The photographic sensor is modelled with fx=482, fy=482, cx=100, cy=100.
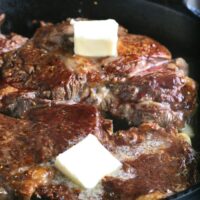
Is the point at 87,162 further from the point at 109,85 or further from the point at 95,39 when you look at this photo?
the point at 95,39

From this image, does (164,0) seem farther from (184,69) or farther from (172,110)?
(172,110)

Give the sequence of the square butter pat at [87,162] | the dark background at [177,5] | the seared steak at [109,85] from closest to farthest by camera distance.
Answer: the square butter pat at [87,162] → the seared steak at [109,85] → the dark background at [177,5]

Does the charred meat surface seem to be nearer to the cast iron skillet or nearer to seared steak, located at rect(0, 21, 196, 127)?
seared steak, located at rect(0, 21, 196, 127)

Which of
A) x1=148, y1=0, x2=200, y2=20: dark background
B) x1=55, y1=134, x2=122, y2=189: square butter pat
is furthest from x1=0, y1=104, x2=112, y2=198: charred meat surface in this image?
x1=148, y1=0, x2=200, y2=20: dark background

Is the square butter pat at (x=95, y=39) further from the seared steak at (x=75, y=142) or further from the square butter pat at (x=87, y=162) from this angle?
the square butter pat at (x=87, y=162)

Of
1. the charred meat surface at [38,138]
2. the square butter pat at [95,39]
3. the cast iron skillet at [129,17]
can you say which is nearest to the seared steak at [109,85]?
the square butter pat at [95,39]

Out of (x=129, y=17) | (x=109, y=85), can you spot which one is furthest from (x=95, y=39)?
(x=129, y=17)
